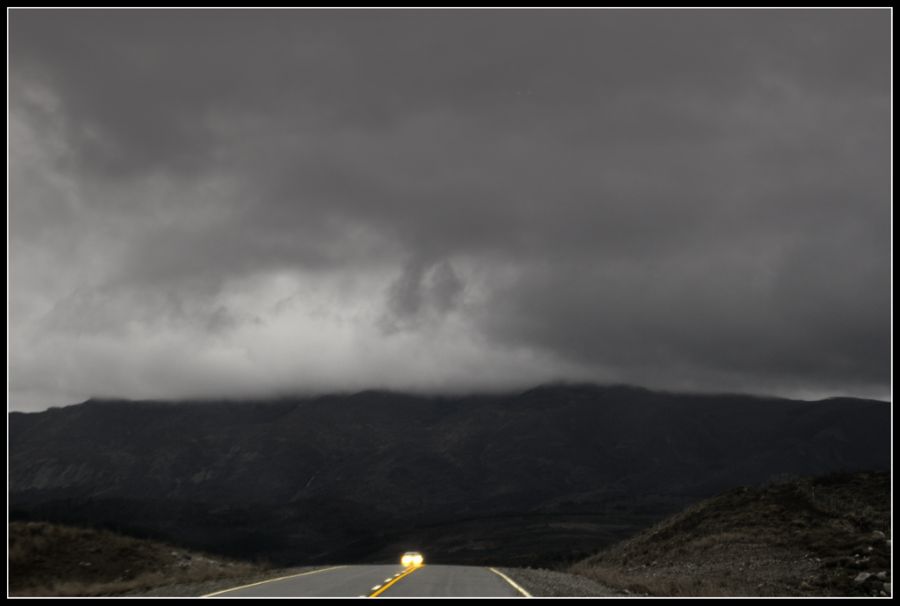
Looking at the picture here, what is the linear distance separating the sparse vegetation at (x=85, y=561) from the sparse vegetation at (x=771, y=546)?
2437 centimetres

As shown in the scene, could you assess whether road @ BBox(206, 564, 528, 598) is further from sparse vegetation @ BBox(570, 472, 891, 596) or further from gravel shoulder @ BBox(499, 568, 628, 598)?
sparse vegetation @ BBox(570, 472, 891, 596)

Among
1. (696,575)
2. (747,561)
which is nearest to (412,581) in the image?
(696,575)

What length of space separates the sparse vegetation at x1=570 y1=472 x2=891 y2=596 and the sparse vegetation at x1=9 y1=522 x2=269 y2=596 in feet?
80.0

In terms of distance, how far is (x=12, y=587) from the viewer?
48.0 m

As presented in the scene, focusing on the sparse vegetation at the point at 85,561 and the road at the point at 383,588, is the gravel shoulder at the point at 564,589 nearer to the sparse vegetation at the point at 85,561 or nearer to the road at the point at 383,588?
the road at the point at 383,588

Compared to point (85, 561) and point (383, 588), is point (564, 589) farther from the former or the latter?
point (85, 561)

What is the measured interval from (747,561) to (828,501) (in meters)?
15.1

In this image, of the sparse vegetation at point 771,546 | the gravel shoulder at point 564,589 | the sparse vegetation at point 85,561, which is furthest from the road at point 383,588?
the sparse vegetation at point 85,561

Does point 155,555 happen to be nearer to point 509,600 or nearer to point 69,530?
point 69,530

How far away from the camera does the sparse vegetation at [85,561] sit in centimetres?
4919

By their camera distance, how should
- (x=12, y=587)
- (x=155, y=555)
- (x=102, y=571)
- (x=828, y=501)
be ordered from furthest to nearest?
(x=828, y=501), (x=155, y=555), (x=102, y=571), (x=12, y=587)

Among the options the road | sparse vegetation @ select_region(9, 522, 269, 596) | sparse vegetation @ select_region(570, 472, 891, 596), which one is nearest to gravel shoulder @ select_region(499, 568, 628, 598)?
the road

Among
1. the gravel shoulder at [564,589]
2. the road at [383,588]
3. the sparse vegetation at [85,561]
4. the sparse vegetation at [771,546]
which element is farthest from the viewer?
the sparse vegetation at [85,561]

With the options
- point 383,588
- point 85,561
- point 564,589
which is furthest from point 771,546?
point 85,561
